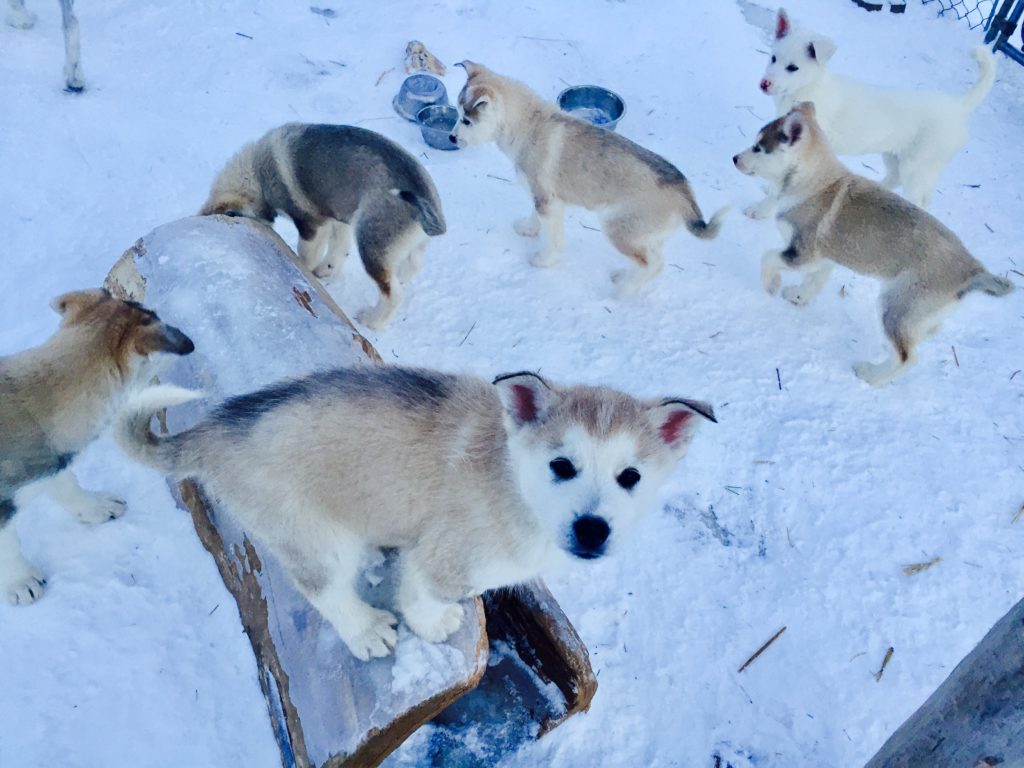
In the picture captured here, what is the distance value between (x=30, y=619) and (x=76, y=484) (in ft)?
2.25

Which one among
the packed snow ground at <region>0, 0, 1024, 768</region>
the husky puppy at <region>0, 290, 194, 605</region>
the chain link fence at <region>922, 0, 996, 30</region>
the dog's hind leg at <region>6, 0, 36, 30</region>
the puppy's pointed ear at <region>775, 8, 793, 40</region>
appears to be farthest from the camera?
the chain link fence at <region>922, 0, 996, 30</region>

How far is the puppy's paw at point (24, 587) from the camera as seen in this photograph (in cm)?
361

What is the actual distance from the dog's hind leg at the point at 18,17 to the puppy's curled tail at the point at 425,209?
16.2 ft

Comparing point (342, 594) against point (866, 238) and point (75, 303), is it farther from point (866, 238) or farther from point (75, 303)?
point (866, 238)

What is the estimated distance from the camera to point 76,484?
3.82 metres

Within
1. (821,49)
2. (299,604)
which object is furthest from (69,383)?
(821,49)

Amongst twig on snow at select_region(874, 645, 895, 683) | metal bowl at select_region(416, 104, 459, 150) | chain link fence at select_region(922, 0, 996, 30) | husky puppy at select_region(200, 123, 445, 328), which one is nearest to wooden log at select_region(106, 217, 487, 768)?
husky puppy at select_region(200, 123, 445, 328)

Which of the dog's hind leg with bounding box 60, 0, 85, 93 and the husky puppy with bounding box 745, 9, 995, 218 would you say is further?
the dog's hind leg with bounding box 60, 0, 85, 93

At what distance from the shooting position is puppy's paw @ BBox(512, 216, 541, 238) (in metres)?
5.89

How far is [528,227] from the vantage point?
5.90 meters

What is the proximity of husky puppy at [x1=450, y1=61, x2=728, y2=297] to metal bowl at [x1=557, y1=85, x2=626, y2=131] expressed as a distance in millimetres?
1530

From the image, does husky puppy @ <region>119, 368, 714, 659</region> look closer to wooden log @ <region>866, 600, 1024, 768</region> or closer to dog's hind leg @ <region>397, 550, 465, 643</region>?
dog's hind leg @ <region>397, 550, 465, 643</region>

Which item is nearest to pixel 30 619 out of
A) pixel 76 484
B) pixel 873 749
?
pixel 76 484

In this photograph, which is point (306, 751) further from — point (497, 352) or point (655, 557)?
point (497, 352)
